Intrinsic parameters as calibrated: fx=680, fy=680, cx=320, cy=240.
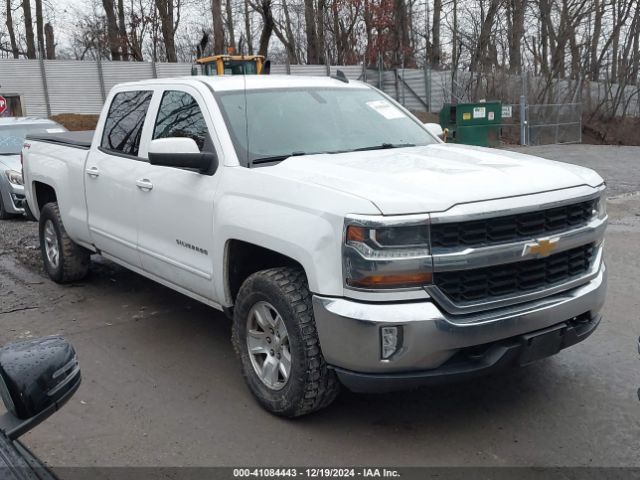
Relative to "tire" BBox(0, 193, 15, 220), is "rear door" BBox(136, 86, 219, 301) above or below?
above

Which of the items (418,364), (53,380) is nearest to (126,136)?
(418,364)

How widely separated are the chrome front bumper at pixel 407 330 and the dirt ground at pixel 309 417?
0.52 metres

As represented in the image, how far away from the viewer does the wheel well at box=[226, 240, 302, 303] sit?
404 centimetres

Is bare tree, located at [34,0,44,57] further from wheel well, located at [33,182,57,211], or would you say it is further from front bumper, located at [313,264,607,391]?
front bumper, located at [313,264,607,391]

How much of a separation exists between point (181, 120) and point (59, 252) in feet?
8.24

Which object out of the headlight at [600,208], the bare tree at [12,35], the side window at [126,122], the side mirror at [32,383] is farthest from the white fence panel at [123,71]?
the side mirror at [32,383]

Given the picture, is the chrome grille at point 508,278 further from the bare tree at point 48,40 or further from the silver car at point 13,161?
the bare tree at point 48,40

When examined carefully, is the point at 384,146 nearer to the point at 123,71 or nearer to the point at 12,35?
the point at 123,71

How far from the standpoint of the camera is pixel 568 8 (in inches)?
1186

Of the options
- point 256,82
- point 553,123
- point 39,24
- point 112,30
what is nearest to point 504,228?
point 256,82

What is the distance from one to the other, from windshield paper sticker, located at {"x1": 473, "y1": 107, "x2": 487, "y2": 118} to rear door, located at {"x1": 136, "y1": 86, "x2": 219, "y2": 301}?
→ 58.1 feet

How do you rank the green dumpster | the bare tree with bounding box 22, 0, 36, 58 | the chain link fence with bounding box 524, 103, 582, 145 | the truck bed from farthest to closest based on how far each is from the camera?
the bare tree with bounding box 22, 0, 36, 58, the chain link fence with bounding box 524, 103, 582, 145, the green dumpster, the truck bed

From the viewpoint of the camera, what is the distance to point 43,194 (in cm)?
701

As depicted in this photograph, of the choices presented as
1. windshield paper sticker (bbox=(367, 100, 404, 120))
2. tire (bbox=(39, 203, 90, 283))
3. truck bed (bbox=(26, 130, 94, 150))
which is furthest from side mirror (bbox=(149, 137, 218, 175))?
tire (bbox=(39, 203, 90, 283))
